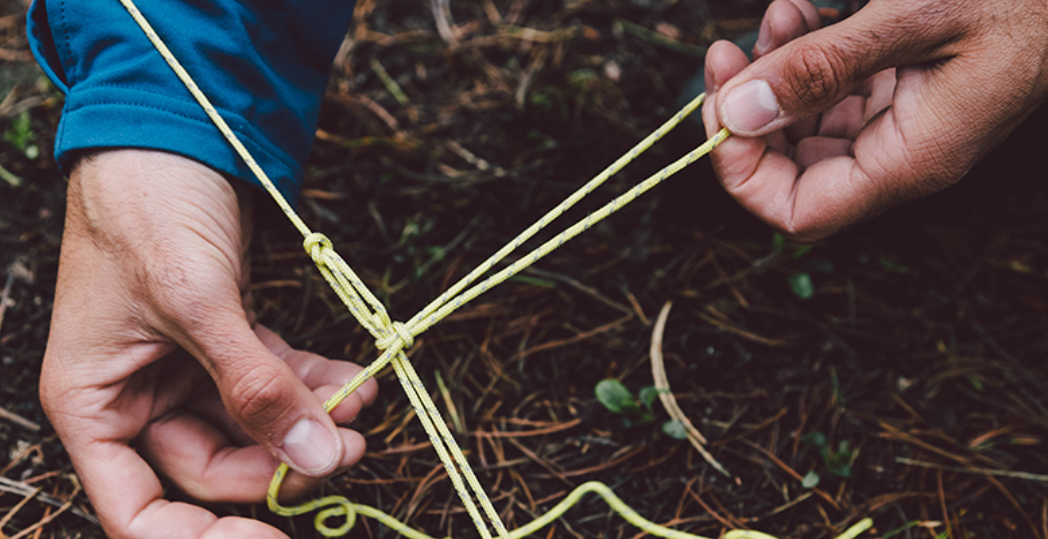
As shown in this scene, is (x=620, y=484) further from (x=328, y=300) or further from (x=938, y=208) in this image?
(x=938, y=208)

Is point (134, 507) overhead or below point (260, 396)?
below

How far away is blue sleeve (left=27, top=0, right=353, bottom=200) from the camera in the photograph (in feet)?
3.50

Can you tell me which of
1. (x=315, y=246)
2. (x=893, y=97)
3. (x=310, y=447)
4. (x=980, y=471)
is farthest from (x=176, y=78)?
(x=980, y=471)

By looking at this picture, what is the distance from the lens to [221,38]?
1.16 metres

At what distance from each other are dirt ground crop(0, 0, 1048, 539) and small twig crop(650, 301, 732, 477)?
0.08ft

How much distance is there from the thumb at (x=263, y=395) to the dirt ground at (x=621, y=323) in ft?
1.07

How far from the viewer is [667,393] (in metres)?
1.43

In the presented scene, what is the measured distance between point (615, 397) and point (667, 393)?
147mm

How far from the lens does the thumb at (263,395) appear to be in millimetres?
959

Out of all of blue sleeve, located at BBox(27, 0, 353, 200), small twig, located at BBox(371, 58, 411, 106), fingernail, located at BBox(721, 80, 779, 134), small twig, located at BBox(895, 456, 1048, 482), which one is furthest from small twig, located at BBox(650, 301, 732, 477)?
small twig, located at BBox(371, 58, 411, 106)

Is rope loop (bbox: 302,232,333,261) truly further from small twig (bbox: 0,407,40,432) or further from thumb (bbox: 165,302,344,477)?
small twig (bbox: 0,407,40,432)

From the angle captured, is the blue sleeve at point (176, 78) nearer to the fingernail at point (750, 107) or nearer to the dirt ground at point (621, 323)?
the dirt ground at point (621, 323)

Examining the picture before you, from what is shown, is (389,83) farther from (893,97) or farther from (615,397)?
(893,97)

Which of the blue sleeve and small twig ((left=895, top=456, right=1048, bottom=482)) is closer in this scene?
the blue sleeve
